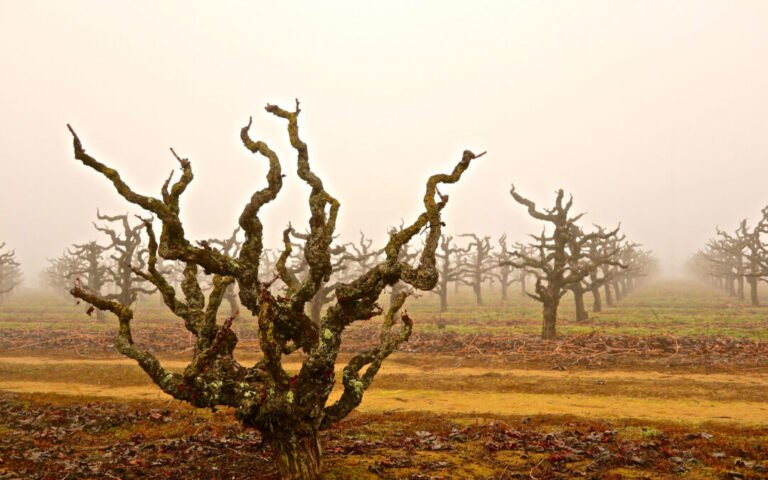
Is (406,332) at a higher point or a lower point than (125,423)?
higher

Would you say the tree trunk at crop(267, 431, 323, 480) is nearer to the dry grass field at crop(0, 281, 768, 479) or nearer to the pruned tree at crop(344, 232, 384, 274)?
the dry grass field at crop(0, 281, 768, 479)

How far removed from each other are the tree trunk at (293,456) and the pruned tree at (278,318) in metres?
0.02

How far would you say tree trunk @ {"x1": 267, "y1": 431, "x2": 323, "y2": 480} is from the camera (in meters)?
8.02

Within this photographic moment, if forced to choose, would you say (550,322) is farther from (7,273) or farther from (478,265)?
(7,273)

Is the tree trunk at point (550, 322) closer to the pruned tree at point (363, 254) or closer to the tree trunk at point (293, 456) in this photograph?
the pruned tree at point (363, 254)

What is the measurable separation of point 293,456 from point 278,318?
7.66 ft

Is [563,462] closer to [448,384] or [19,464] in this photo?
[448,384]

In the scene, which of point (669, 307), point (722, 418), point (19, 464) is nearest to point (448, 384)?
point (722, 418)

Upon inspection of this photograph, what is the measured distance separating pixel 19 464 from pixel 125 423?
3.48 meters

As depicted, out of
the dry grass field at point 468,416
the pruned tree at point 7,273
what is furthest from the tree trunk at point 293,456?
the pruned tree at point 7,273

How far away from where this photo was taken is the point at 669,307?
160 ft

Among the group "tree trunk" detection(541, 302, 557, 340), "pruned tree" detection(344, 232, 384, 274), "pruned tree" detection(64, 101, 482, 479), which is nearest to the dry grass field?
"tree trunk" detection(541, 302, 557, 340)

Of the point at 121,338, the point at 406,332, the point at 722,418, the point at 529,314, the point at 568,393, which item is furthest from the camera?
the point at 529,314

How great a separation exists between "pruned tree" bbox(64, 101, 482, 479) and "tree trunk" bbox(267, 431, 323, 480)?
17mm
